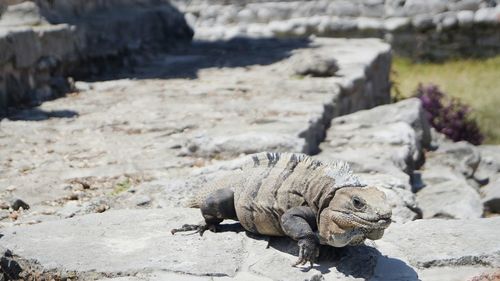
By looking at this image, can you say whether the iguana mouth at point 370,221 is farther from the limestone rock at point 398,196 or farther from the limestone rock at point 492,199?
the limestone rock at point 492,199

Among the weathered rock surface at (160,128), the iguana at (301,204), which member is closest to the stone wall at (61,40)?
the weathered rock surface at (160,128)

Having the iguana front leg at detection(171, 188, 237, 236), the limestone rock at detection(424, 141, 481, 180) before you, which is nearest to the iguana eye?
the iguana front leg at detection(171, 188, 237, 236)

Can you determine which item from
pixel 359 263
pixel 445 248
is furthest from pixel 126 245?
pixel 445 248

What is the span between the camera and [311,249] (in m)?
3.21

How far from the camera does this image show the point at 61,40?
28.0 feet

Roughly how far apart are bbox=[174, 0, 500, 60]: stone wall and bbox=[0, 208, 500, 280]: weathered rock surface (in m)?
9.79

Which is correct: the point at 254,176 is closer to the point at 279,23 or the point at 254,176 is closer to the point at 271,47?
the point at 271,47

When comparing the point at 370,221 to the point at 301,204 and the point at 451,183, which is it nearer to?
the point at 301,204

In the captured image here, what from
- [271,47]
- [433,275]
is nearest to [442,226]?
[433,275]

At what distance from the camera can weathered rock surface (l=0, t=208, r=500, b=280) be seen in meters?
3.26

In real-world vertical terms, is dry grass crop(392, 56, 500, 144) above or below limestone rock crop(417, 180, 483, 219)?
below

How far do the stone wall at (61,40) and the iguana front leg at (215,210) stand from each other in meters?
4.02

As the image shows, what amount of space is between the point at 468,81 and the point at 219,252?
8.97 meters

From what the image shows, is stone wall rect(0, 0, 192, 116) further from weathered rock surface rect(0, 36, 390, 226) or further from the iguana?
the iguana
